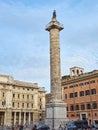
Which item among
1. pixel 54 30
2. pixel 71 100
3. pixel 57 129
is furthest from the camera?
pixel 71 100

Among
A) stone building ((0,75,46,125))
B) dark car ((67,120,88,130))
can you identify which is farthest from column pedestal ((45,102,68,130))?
stone building ((0,75,46,125))

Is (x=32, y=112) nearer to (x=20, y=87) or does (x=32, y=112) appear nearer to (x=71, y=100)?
(x=20, y=87)

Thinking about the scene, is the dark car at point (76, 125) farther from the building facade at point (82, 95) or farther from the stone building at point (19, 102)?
the stone building at point (19, 102)

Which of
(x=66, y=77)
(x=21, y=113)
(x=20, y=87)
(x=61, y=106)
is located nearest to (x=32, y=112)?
(x=21, y=113)

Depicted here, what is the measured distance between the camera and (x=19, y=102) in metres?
66.9

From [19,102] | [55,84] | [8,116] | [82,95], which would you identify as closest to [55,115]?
[55,84]

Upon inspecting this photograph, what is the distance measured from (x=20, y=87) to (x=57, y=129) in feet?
131

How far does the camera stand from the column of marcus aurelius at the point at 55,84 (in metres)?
31.1

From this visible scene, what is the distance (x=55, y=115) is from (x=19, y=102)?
37.5 meters

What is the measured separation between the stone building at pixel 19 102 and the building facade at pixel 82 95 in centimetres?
1214

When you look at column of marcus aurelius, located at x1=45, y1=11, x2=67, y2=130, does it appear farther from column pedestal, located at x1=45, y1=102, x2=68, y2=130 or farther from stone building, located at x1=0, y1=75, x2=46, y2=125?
stone building, located at x1=0, y1=75, x2=46, y2=125

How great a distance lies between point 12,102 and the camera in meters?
65.2

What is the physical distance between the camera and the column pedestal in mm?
30844

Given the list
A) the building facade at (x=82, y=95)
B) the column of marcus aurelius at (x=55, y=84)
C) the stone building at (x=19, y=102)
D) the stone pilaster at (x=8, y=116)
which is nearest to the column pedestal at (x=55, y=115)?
the column of marcus aurelius at (x=55, y=84)
